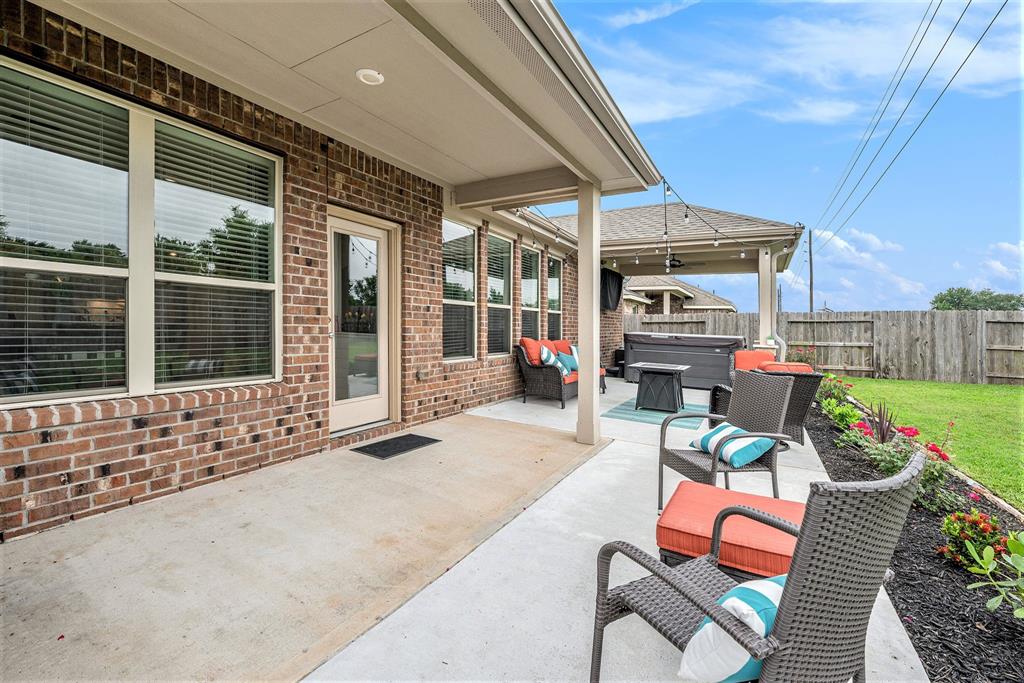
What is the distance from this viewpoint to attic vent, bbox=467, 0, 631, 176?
2.24m

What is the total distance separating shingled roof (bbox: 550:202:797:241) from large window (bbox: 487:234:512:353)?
1.74m

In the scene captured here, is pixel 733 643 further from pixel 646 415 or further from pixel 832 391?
pixel 832 391

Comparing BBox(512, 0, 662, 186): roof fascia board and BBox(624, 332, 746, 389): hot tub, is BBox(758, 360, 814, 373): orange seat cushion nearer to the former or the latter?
BBox(624, 332, 746, 389): hot tub

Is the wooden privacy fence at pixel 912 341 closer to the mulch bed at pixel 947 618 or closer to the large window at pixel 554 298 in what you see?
the large window at pixel 554 298

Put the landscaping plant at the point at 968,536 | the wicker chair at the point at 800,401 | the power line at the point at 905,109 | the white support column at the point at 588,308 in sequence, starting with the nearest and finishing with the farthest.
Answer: the landscaping plant at the point at 968,536 → the wicker chair at the point at 800,401 → the white support column at the point at 588,308 → the power line at the point at 905,109

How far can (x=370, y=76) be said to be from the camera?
3.00m

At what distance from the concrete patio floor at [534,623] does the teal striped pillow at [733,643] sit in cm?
51

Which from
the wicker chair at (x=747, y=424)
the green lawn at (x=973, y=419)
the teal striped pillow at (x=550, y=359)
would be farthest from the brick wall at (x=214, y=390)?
the green lawn at (x=973, y=419)

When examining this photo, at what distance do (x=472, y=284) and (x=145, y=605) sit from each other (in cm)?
485

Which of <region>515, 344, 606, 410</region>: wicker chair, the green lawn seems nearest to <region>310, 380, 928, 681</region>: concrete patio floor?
the green lawn

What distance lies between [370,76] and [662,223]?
23.8 feet

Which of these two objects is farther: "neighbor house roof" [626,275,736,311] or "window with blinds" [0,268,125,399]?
"neighbor house roof" [626,275,736,311]

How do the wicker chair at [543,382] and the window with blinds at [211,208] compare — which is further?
the wicker chair at [543,382]

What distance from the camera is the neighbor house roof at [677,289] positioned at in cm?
1797
